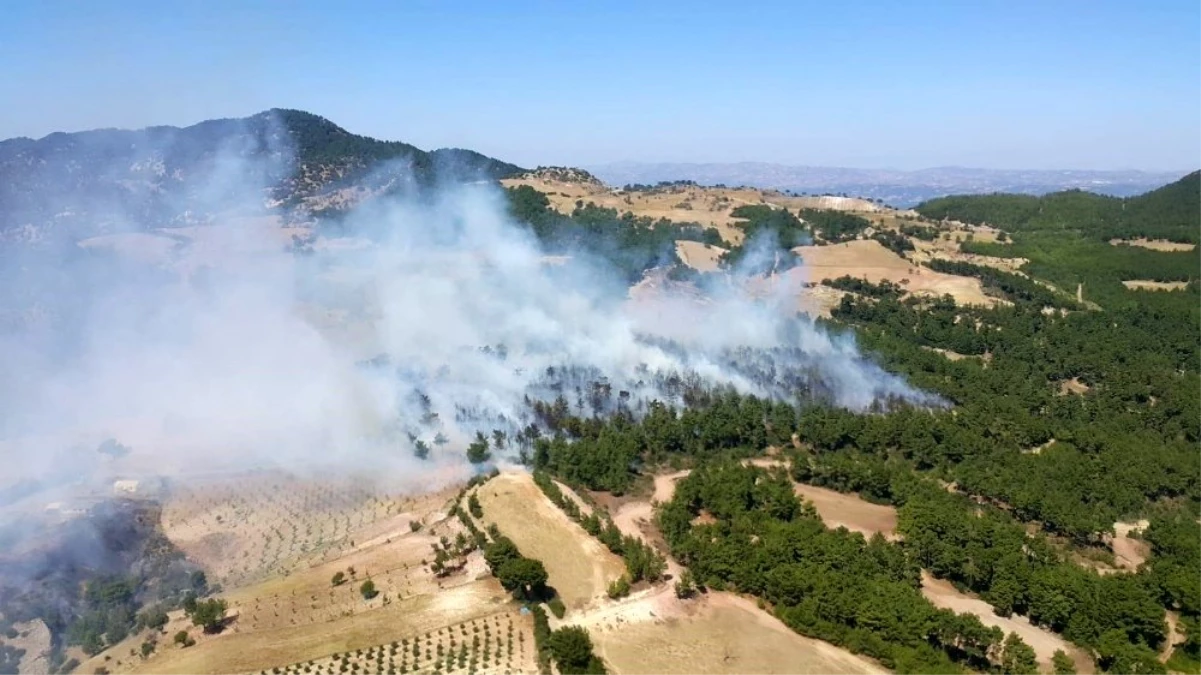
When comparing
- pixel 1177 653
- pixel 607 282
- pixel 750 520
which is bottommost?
pixel 1177 653

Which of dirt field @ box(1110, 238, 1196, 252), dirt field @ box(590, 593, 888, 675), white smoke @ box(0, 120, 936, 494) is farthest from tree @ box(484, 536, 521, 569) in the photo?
dirt field @ box(1110, 238, 1196, 252)

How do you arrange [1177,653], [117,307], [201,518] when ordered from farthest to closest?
1. [117,307]
2. [201,518]
3. [1177,653]

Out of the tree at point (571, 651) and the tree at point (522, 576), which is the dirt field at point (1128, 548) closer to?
the tree at point (571, 651)

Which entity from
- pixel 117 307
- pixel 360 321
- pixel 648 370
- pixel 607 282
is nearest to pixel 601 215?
pixel 607 282

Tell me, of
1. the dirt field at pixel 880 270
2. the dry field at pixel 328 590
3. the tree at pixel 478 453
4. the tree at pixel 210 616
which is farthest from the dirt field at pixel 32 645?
the dirt field at pixel 880 270

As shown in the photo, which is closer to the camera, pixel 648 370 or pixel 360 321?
pixel 648 370

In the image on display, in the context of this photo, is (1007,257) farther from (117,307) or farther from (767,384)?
(117,307)
